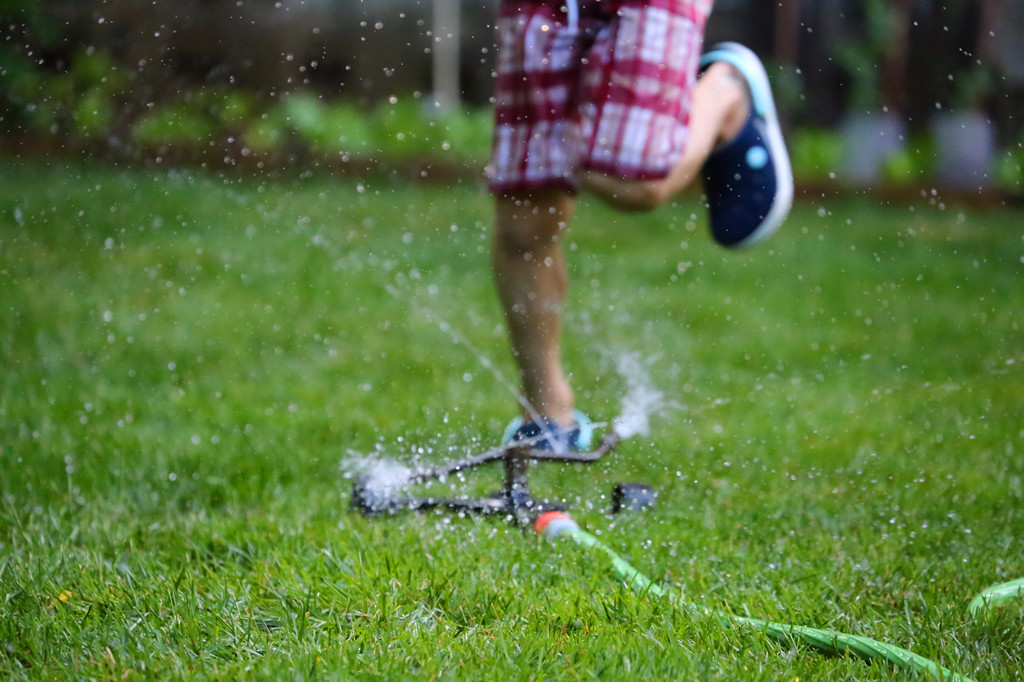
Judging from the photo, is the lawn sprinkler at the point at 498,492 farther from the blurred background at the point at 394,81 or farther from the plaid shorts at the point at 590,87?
the blurred background at the point at 394,81

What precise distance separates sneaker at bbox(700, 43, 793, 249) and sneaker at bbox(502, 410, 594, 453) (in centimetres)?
55

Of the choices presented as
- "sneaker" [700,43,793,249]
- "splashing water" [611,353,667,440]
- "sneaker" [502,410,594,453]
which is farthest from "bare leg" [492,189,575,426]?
"sneaker" [700,43,793,249]

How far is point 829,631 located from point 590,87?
3.32ft

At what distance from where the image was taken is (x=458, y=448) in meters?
2.01

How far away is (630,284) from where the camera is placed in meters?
3.66

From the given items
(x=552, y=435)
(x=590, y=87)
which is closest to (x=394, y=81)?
(x=590, y=87)

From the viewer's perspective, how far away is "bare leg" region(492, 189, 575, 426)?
193 centimetres

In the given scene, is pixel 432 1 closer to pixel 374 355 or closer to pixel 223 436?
pixel 374 355

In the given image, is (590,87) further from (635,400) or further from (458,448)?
(635,400)

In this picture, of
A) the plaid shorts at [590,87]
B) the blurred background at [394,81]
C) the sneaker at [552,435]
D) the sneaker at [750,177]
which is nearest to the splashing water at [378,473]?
the sneaker at [552,435]

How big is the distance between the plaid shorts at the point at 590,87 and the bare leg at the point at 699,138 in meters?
0.02

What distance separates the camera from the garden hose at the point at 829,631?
46.1 inches

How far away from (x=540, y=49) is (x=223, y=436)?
3.05ft

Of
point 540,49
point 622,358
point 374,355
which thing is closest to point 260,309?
point 374,355
